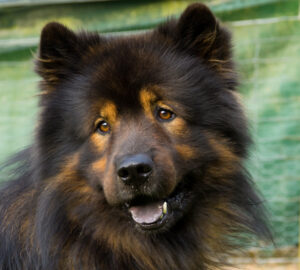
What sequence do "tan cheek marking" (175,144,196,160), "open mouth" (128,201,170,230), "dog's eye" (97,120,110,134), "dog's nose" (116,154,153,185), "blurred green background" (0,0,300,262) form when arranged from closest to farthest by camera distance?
1. "dog's nose" (116,154,153,185)
2. "open mouth" (128,201,170,230)
3. "tan cheek marking" (175,144,196,160)
4. "dog's eye" (97,120,110,134)
5. "blurred green background" (0,0,300,262)

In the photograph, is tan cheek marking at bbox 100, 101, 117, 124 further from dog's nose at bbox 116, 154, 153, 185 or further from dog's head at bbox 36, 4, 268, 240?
dog's nose at bbox 116, 154, 153, 185

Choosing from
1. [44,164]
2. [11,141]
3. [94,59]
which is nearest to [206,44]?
[94,59]

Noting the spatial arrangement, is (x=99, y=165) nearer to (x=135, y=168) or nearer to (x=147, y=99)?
(x=135, y=168)

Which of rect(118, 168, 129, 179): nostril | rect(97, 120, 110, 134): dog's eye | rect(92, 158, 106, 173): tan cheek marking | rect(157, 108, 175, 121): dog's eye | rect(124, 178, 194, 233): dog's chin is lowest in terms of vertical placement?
rect(124, 178, 194, 233): dog's chin

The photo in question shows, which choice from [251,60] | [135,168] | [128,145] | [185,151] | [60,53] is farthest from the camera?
[251,60]

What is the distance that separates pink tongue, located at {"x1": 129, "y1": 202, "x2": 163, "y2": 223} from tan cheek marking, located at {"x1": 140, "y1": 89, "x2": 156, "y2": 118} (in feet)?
1.99

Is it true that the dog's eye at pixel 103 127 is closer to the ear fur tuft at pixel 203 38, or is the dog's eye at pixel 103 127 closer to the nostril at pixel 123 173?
the nostril at pixel 123 173

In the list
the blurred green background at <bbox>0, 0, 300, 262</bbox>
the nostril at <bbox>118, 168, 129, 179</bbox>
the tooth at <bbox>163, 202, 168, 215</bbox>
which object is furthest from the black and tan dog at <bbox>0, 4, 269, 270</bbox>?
the blurred green background at <bbox>0, 0, 300, 262</bbox>

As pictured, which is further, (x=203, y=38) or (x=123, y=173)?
(x=203, y=38)

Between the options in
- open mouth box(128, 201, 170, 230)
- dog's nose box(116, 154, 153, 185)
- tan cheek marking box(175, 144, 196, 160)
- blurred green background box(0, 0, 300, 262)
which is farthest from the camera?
blurred green background box(0, 0, 300, 262)

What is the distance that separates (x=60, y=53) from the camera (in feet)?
12.7

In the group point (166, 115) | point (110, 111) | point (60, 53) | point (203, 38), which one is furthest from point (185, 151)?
point (60, 53)

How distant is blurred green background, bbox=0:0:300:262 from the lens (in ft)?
19.9

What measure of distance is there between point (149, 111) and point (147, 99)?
0.09 meters
